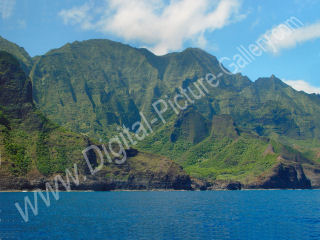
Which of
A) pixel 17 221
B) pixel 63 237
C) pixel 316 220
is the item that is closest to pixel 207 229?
pixel 63 237

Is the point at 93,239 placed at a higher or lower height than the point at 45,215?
lower

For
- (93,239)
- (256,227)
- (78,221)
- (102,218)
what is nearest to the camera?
(93,239)

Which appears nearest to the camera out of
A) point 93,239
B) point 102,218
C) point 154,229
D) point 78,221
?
point 93,239

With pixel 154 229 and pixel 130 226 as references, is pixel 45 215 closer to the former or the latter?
pixel 130 226

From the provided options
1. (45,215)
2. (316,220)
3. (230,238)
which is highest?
(45,215)

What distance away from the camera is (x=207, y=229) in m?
79.5

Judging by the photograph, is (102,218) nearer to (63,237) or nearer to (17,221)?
(17,221)

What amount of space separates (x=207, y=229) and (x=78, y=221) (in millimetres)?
32462

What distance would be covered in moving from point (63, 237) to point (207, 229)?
30192 mm

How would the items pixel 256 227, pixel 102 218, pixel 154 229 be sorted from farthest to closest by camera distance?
pixel 102 218 → pixel 256 227 → pixel 154 229

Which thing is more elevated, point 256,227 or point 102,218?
point 102,218

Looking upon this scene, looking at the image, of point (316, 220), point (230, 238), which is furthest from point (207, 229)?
point (316, 220)

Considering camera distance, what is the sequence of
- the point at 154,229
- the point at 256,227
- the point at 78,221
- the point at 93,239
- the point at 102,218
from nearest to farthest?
1. the point at 93,239
2. the point at 154,229
3. the point at 256,227
4. the point at 78,221
5. the point at 102,218

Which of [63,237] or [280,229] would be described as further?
[280,229]
